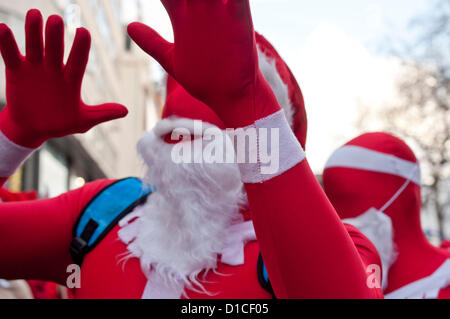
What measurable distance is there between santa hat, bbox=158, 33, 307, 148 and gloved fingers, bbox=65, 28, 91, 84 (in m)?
0.35

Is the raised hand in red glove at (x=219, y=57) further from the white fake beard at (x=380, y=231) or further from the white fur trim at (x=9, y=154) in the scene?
the white fake beard at (x=380, y=231)

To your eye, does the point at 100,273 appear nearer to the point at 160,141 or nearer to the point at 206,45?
the point at 160,141

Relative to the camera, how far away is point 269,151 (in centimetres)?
87

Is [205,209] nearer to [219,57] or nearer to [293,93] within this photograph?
[293,93]

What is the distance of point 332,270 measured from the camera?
2.81ft

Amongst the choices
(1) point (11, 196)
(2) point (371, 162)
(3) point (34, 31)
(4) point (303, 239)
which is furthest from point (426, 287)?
(3) point (34, 31)

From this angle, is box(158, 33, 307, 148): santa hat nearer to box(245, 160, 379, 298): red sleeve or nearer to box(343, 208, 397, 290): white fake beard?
box(245, 160, 379, 298): red sleeve

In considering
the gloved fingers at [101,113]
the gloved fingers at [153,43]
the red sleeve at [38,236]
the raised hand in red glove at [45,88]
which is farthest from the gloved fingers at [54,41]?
the red sleeve at [38,236]

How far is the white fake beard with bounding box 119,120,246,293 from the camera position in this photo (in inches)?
53.7

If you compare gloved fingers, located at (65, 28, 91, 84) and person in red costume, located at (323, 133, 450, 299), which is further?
person in red costume, located at (323, 133, 450, 299)

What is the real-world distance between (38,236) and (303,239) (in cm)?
94

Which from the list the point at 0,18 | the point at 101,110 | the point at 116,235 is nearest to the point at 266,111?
the point at 101,110

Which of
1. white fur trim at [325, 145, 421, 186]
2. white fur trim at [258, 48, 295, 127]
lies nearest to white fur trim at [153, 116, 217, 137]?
white fur trim at [258, 48, 295, 127]

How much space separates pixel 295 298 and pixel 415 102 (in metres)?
10.6
